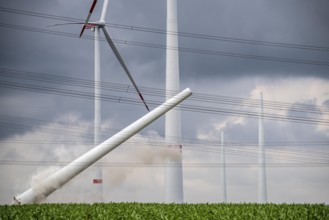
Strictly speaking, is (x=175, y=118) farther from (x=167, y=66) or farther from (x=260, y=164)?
(x=260, y=164)

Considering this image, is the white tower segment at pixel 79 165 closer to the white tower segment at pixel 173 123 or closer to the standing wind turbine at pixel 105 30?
the white tower segment at pixel 173 123

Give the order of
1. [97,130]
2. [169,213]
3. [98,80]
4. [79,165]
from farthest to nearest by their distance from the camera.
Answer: [98,80] → [97,130] → [79,165] → [169,213]

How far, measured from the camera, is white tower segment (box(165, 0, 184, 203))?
52.3m

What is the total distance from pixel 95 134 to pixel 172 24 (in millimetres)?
15357

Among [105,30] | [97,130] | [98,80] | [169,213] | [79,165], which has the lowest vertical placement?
[169,213]

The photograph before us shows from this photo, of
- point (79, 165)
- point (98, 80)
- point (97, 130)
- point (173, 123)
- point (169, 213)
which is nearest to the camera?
point (169, 213)

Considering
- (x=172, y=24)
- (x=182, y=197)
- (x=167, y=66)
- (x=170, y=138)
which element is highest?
(x=172, y=24)

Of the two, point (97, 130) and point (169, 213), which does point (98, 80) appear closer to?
point (97, 130)

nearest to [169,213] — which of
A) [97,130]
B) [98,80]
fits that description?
[97,130]

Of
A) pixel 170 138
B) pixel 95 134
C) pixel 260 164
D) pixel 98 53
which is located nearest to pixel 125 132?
pixel 170 138

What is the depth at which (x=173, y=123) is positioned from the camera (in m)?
53.8

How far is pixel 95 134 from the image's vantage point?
2496 inches

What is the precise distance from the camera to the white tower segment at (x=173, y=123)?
52281 mm

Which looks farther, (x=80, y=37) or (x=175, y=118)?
(x=80, y=37)
